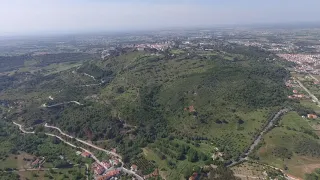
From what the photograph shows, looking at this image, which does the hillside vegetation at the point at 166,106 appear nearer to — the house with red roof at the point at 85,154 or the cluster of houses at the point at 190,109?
the cluster of houses at the point at 190,109

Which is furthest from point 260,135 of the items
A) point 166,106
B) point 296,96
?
point 296,96

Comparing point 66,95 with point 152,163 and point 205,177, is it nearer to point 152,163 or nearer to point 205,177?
point 152,163

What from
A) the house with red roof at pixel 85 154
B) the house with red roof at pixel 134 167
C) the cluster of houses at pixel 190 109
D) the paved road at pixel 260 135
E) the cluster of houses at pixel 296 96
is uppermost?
the cluster of houses at pixel 190 109

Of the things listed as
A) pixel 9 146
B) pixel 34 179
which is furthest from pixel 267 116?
pixel 9 146

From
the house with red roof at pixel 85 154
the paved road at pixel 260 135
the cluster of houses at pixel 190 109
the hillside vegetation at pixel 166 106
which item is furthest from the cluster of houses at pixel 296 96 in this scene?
the house with red roof at pixel 85 154

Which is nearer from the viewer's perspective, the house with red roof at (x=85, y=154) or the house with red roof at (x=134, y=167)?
the house with red roof at (x=134, y=167)

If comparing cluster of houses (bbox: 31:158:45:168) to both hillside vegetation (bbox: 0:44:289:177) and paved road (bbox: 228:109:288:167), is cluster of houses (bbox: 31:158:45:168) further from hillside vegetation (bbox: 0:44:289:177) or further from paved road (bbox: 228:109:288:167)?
paved road (bbox: 228:109:288:167)

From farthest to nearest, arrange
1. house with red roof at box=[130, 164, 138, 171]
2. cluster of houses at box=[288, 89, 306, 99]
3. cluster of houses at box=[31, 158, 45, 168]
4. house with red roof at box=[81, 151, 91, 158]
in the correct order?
cluster of houses at box=[288, 89, 306, 99] → house with red roof at box=[81, 151, 91, 158] → cluster of houses at box=[31, 158, 45, 168] → house with red roof at box=[130, 164, 138, 171]

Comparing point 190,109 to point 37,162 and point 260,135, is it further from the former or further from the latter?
point 37,162

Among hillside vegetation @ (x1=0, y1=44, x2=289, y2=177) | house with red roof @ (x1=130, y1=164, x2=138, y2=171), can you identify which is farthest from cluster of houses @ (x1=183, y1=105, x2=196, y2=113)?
house with red roof @ (x1=130, y1=164, x2=138, y2=171)

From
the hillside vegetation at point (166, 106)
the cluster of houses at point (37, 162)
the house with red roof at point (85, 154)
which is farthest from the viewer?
the hillside vegetation at point (166, 106)

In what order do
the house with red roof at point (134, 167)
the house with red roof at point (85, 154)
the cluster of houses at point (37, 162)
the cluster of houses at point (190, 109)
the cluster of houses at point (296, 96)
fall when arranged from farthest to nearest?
the cluster of houses at point (296, 96) → the cluster of houses at point (190, 109) → the house with red roof at point (85, 154) → the cluster of houses at point (37, 162) → the house with red roof at point (134, 167)
